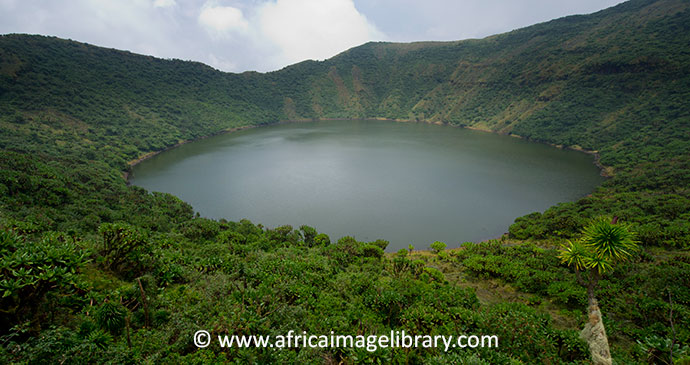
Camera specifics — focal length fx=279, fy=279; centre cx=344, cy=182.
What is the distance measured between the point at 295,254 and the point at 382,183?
86.4 ft

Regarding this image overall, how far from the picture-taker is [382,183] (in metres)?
41.9

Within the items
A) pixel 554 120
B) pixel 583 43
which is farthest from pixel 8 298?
pixel 583 43

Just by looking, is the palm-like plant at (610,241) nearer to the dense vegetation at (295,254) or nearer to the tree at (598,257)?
the tree at (598,257)

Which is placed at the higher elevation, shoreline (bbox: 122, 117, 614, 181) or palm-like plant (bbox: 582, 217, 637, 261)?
shoreline (bbox: 122, 117, 614, 181)

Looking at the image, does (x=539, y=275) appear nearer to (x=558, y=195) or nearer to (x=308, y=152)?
(x=558, y=195)

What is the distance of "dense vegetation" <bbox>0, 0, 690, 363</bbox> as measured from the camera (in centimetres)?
721

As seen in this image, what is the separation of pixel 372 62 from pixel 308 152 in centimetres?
12457
